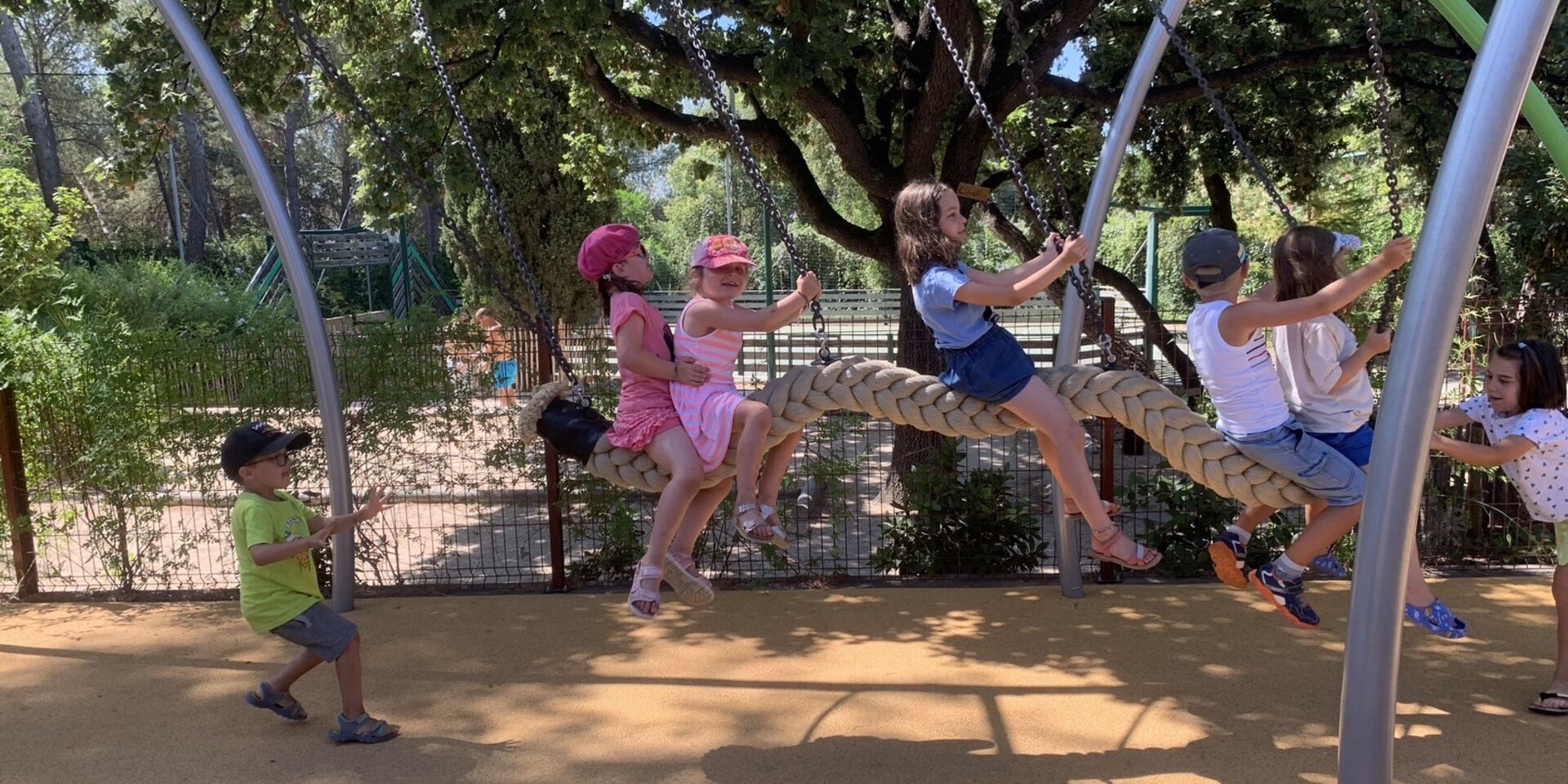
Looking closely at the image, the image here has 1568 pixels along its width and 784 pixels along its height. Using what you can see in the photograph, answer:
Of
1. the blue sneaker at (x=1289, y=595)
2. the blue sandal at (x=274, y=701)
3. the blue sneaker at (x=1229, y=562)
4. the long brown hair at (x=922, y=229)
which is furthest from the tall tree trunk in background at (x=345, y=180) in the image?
the blue sneaker at (x=1289, y=595)

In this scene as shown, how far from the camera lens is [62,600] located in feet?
20.5

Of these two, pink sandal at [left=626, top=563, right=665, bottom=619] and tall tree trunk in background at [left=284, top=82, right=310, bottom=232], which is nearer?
pink sandal at [left=626, top=563, right=665, bottom=619]

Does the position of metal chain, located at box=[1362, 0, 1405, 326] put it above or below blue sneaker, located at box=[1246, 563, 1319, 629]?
above

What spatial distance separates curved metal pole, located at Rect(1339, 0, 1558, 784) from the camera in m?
2.59

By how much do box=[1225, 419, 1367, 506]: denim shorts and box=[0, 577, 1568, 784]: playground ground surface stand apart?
0.99 meters

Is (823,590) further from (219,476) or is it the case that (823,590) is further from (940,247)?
(219,476)

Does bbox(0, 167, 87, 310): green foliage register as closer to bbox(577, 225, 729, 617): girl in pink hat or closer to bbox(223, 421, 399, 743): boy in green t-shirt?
bbox(223, 421, 399, 743): boy in green t-shirt

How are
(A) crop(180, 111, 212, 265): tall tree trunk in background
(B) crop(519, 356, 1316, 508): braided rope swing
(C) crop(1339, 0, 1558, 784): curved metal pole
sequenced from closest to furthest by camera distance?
(C) crop(1339, 0, 1558, 784): curved metal pole → (B) crop(519, 356, 1316, 508): braided rope swing → (A) crop(180, 111, 212, 265): tall tree trunk in background

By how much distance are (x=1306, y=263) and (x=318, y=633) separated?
358 cm

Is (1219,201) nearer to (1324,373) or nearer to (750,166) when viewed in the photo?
(1324,373)

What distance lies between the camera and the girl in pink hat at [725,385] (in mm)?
3768

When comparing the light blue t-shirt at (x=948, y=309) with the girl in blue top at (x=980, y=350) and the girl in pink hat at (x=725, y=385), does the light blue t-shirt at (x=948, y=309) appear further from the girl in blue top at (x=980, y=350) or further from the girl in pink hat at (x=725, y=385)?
the girl in pink hat at (x=725, y=385)

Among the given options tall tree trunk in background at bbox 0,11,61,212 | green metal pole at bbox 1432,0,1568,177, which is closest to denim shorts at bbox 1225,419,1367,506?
green metal pole at bbox 1432,0,1568,177

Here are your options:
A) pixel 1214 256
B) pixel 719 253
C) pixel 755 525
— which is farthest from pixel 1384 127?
pixel 755 525
